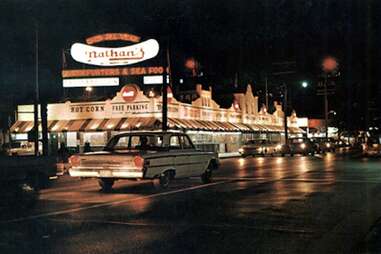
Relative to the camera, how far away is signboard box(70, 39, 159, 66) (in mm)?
46406

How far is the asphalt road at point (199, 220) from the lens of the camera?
26.5ft

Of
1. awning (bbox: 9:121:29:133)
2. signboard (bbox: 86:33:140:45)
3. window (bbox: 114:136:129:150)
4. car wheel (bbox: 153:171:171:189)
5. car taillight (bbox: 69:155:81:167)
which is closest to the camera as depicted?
car taillight (bbox: 69:155:81:167)

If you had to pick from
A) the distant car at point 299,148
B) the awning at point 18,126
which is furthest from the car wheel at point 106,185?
the distant car at point 299,148

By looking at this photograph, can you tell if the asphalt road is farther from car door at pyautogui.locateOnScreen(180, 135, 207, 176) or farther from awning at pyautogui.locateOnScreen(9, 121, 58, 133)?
awning at pyautogui.locateOnScreen(9, 121, 58, 133)

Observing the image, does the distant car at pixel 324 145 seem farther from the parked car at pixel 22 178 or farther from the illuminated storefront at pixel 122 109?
the parked car at pixel 22 178

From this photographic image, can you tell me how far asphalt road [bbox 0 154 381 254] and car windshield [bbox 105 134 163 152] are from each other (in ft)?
4.12

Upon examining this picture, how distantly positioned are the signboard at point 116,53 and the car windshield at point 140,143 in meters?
30.0

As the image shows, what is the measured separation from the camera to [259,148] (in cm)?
4497

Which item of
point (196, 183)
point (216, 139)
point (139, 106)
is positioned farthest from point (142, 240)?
point (216, 139)

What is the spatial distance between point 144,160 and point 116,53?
3323cm

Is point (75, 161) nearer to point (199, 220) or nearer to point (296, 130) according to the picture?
point (199, 220)

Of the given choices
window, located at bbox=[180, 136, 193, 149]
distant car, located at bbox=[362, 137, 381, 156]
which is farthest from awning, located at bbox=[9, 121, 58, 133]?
window, located at bbox=[180, 136, 193, 149]

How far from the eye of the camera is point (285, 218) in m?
10.6

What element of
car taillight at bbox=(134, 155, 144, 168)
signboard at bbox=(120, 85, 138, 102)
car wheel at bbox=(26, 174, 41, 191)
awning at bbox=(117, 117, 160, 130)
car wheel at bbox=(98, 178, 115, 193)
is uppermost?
signboard at bbox=(120, 85, 138, 102)
